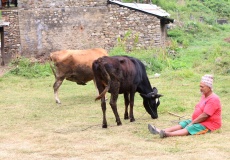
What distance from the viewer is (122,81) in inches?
401

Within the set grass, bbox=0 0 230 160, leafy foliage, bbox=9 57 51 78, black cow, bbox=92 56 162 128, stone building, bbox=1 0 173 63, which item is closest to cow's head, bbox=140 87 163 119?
black cow, bbox=92 56 162 128

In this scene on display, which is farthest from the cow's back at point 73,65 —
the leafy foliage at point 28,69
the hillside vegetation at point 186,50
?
the leafy foliage at point 28,69

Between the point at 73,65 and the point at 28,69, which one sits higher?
the point at 73,65

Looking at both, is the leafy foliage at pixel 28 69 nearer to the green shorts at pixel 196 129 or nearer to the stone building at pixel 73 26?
the stone building at pixel 73 26

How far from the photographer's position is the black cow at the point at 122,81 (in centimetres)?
987

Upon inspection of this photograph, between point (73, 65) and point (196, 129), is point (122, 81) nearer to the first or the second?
point (196, 129)

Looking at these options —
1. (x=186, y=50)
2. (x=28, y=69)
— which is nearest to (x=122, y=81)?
(x=28, y=69)

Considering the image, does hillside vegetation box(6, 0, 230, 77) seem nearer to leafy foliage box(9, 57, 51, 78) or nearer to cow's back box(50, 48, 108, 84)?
leafy foliage box(9, 57, 51, 78)

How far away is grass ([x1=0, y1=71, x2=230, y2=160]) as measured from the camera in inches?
305

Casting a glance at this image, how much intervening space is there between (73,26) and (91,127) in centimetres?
1224

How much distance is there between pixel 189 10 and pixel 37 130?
79.5 ft

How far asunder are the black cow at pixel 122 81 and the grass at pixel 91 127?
0.34 m

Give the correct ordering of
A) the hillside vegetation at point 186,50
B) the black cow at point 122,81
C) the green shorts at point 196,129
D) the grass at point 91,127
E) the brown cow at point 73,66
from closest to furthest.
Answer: the grass at point 91,127
the green shorts at point 196,129
the black cow at point 122,81
the brown cow at point 73,66
the hillside vegetation at point 186,50

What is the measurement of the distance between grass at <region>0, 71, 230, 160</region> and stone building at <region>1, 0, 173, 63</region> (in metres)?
5.42
